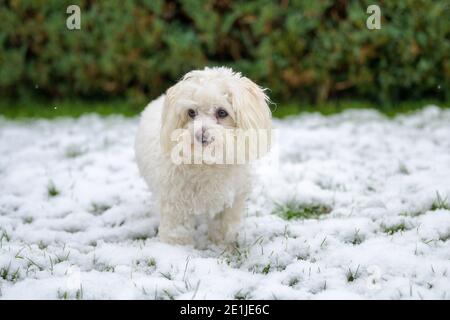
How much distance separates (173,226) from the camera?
289 centimetres

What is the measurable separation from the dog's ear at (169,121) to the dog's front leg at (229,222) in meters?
0.53

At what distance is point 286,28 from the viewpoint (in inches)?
219

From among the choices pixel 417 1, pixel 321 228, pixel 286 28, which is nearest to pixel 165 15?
pixel 286 28

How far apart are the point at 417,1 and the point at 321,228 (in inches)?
127

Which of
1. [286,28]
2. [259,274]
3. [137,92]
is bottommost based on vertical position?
[259,274]

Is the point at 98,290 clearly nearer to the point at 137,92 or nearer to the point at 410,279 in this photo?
the point at 410,279

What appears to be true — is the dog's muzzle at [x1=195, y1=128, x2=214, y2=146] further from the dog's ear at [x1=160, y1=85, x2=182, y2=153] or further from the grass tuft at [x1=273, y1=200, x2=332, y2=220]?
the grass tuft at [x1=273, y1=200, x2=332, y2=220]

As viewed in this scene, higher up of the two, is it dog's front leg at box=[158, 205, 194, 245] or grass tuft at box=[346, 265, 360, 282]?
dog's front leg at box=[158, 205, 194, 245]

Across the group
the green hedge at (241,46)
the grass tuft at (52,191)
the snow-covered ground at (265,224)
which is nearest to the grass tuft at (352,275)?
the snow-covered ground at (265,224)

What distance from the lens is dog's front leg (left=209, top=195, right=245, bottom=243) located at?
3.01m

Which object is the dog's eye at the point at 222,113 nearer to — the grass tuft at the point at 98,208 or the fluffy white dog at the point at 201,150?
the fluffy white dog at the point at 201,150

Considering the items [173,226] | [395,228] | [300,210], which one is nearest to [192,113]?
[173,226]

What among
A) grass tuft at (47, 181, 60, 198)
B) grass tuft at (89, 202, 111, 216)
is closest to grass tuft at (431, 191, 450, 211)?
grass tuft at (89, 202, 111, 216)

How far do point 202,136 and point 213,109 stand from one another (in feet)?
0.56
